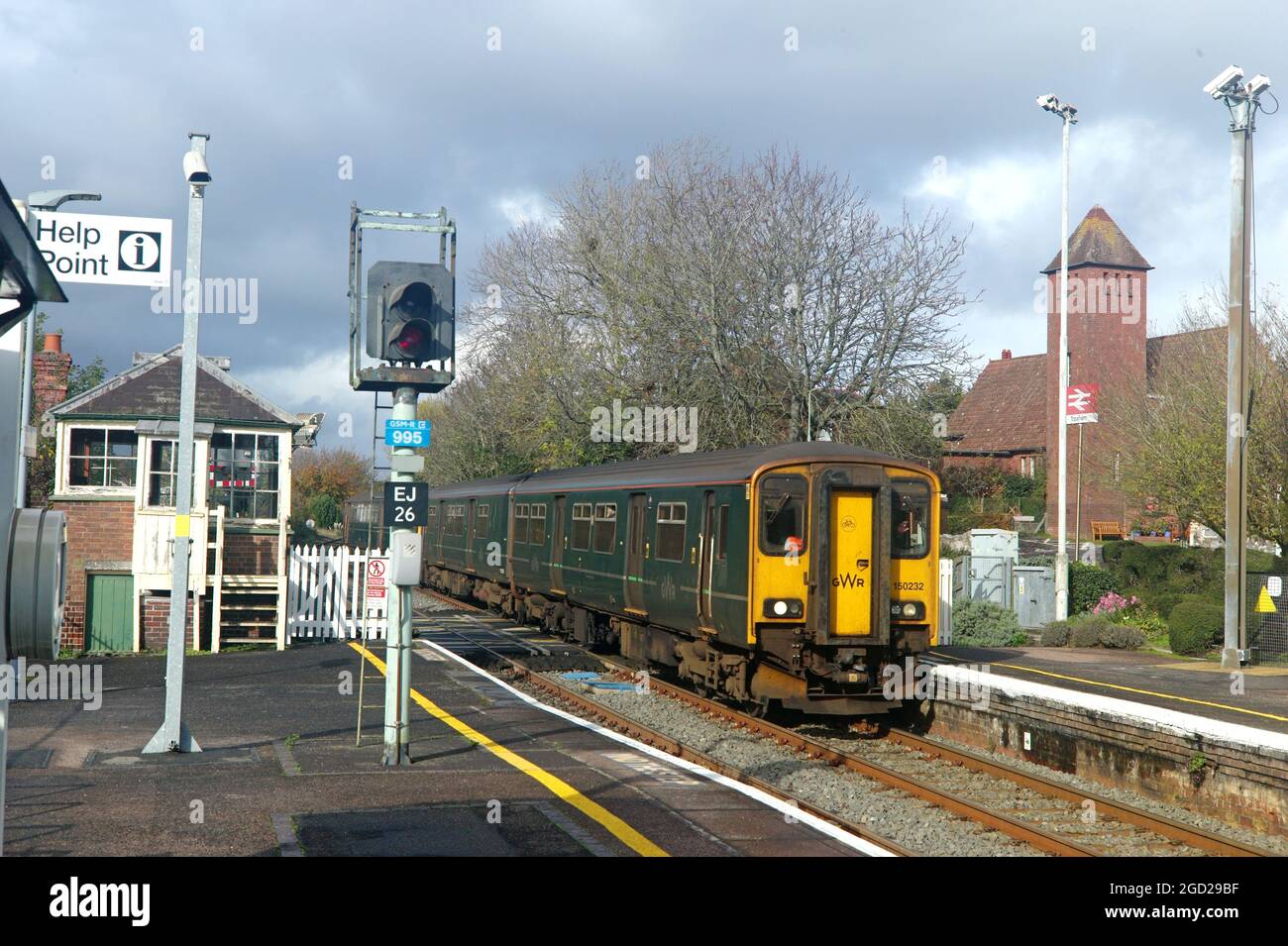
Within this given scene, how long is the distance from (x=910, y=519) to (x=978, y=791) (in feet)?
11.2

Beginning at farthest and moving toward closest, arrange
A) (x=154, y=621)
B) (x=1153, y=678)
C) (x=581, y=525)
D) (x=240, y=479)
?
(x=240, y=479)
(x=581, y=525)
(x=154, y=621)
(x=1153, y=678)

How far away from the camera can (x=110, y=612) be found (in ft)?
63.2

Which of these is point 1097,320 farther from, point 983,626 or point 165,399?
A: point 165,399

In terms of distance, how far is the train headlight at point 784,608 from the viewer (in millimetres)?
13008

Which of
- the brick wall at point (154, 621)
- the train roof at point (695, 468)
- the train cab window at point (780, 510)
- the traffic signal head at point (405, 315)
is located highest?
the traffic signal head at point (405, 315)

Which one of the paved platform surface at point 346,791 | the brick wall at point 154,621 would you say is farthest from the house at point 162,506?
the paved platform surface at point 346,791

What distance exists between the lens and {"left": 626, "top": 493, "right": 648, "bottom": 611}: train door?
16.7 meters

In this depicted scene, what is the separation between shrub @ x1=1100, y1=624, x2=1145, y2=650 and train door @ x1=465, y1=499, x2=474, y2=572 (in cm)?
1385

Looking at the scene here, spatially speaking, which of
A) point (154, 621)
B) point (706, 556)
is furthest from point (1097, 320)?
point (154, 621)

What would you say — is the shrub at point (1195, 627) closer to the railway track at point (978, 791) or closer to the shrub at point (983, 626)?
the shrub at point (983, 626)

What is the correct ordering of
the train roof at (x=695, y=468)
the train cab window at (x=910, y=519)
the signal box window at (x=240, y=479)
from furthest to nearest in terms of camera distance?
the signal box window at (x=240, y=479), the train cab window at (x=910, y=519), the train roof at (x=695, y=468)
